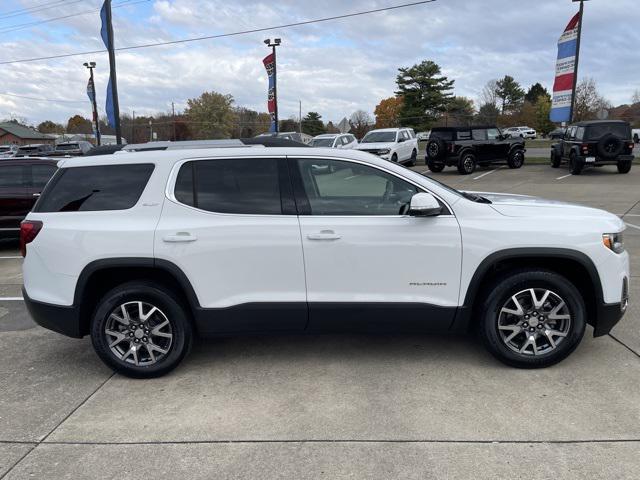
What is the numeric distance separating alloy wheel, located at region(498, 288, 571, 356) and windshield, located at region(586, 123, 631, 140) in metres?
17.6

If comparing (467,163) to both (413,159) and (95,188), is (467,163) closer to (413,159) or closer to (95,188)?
(413,159)

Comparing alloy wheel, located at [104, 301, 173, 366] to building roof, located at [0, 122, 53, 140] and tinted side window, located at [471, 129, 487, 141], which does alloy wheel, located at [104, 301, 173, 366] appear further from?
building roof, located at [0, 122, 53, 140]

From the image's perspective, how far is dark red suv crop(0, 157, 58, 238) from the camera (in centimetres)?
939

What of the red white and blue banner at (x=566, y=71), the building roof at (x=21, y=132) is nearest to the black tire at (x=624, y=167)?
the red white and blue banner at (x=566, y=71)

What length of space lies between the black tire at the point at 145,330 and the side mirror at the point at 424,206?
191 centimetres

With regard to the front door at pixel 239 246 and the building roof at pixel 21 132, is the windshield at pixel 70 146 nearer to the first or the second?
the front door at pixel 239 246

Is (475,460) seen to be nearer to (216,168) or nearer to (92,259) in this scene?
(216,168)

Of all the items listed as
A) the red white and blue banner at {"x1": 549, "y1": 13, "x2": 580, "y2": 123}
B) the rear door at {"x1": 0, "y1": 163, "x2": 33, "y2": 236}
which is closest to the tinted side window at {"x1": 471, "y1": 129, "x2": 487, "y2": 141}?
the red white and blue banner at {"x1": 549, "y1": 13, "x2": 580, "y2": 123}

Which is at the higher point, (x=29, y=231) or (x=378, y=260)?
(x=29, y=231)

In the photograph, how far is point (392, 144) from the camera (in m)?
22.9

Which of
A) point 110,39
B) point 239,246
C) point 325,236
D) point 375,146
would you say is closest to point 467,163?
point 375,146

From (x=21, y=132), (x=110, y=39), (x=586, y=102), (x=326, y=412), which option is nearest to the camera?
(x=326, y=412)

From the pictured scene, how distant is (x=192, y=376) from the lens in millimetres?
4137

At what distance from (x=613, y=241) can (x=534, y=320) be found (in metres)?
0.83
